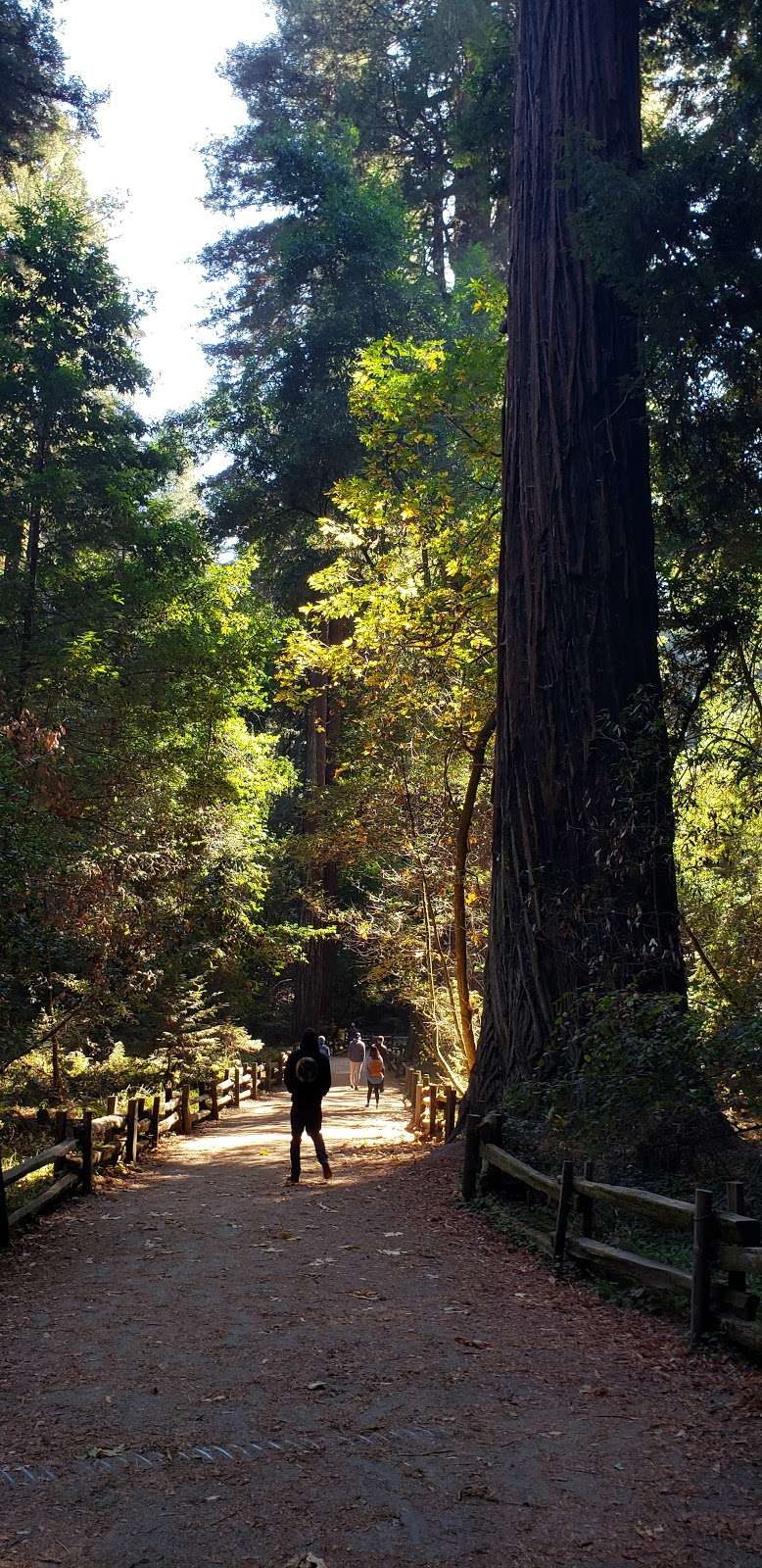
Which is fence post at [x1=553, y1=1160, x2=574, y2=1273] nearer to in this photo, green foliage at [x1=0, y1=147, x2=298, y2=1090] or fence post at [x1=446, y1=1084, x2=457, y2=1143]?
fence post at [x1=446, y1=1084, x2=457, y2=1143]

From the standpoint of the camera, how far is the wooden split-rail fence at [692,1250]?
5344mm

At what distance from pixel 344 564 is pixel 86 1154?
27.9 feet

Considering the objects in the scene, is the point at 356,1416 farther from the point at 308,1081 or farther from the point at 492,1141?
the point at 308,1081

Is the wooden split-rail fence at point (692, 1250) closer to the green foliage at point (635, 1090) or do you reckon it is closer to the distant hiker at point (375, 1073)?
the green foliage at point (635, 1090)

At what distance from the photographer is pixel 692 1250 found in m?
6.55

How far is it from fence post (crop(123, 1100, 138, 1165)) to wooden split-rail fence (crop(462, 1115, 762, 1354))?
21.7 ft

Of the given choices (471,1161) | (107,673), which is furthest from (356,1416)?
(107,673)

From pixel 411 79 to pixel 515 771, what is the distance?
25.7 m

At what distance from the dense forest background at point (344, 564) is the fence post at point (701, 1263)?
1899 mm

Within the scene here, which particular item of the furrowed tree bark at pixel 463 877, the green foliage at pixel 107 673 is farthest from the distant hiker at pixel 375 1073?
the furrowed tree bark at pixel 463 877

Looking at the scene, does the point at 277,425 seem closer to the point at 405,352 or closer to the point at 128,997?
the point at 405,352

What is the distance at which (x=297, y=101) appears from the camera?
106 feet

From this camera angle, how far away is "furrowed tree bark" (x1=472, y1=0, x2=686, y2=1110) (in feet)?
32.3

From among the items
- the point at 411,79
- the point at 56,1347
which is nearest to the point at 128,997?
the point at 56,1347
